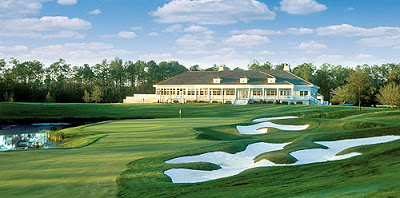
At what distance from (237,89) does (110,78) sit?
45495mm

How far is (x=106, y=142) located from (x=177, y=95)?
47.5m

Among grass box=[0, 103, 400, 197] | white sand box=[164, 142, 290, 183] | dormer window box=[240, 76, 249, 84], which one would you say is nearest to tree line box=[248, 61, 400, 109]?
dormer window box=[240, 76, 249, 84]

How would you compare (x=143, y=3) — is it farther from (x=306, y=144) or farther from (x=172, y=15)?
(x=306, y=144)

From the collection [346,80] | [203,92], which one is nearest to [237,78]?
[203,92]

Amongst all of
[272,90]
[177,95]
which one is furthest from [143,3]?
[272,90]

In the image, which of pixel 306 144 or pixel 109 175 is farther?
pixel 306 144

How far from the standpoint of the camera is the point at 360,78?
130ft

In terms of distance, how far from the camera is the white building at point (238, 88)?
196 ft

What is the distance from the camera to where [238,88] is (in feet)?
209

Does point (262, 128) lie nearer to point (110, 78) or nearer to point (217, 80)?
point (217, 80)

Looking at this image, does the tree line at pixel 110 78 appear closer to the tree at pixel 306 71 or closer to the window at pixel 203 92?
the tree at pixel 306 71

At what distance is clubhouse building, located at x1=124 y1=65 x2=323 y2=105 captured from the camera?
196ft

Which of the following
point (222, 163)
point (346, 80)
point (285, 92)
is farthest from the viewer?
point (285, 92)

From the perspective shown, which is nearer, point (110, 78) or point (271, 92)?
point (271, 92)
